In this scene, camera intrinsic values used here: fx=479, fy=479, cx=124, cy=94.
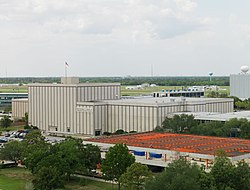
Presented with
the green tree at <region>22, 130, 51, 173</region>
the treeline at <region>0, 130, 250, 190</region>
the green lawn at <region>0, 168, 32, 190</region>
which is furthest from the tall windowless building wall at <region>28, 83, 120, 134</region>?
the green lawn at <region>0, 168, 32, 190</region>

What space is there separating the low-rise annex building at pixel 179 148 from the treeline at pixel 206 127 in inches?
146

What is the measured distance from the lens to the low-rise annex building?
40.2 m

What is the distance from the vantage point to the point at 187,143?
4681cm

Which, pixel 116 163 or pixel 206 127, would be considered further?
pixel 206 127

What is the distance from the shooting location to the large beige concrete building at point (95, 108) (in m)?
65.9

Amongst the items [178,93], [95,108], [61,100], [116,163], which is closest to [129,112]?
[95,108]

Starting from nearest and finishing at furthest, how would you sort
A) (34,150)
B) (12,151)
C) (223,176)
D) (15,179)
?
(223,176) → (15,179) → (34,150) → (12,151)

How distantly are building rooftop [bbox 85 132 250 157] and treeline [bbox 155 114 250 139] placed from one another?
11.7 ft

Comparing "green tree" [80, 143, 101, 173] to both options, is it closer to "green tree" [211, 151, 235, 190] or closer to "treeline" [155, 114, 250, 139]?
"green tree" [211, 151, 235, 190]

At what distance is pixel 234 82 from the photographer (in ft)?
390

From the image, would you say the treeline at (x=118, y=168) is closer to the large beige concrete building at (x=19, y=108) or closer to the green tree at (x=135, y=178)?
the green tree at (x=135, y=178)

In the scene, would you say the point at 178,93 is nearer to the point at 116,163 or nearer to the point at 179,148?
the point at 179,148

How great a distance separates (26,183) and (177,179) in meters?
15.8

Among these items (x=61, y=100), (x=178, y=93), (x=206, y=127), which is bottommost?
(x=206, y=127)
